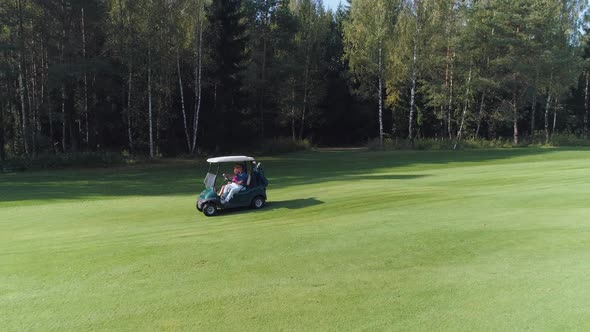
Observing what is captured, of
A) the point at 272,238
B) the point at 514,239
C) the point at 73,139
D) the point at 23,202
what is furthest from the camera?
the point at 73,139

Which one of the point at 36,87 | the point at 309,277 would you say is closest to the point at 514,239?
the point at 309,277

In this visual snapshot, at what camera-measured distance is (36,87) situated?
37.4m

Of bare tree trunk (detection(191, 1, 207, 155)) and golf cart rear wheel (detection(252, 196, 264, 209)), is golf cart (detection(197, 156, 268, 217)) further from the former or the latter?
bare tree trunk (detection(191, 1, 207, 155))

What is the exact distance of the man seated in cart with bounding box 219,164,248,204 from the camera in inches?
525

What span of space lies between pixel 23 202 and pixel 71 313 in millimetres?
13856

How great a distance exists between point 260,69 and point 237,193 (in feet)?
112

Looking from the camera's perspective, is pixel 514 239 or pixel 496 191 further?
pixel 496 191

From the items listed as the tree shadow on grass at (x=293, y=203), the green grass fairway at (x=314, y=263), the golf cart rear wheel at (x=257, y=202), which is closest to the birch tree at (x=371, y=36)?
the green grass fairway at (x=314, y=263)

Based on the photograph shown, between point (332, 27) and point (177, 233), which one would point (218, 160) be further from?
point (332, 27)

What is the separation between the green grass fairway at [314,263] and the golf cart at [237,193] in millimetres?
329

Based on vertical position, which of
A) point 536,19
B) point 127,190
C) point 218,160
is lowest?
point 127,190

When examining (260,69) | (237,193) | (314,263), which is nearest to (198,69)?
(260,69)

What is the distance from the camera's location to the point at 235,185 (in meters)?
13.6

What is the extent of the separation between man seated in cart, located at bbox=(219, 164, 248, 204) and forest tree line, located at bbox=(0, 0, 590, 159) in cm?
2256
